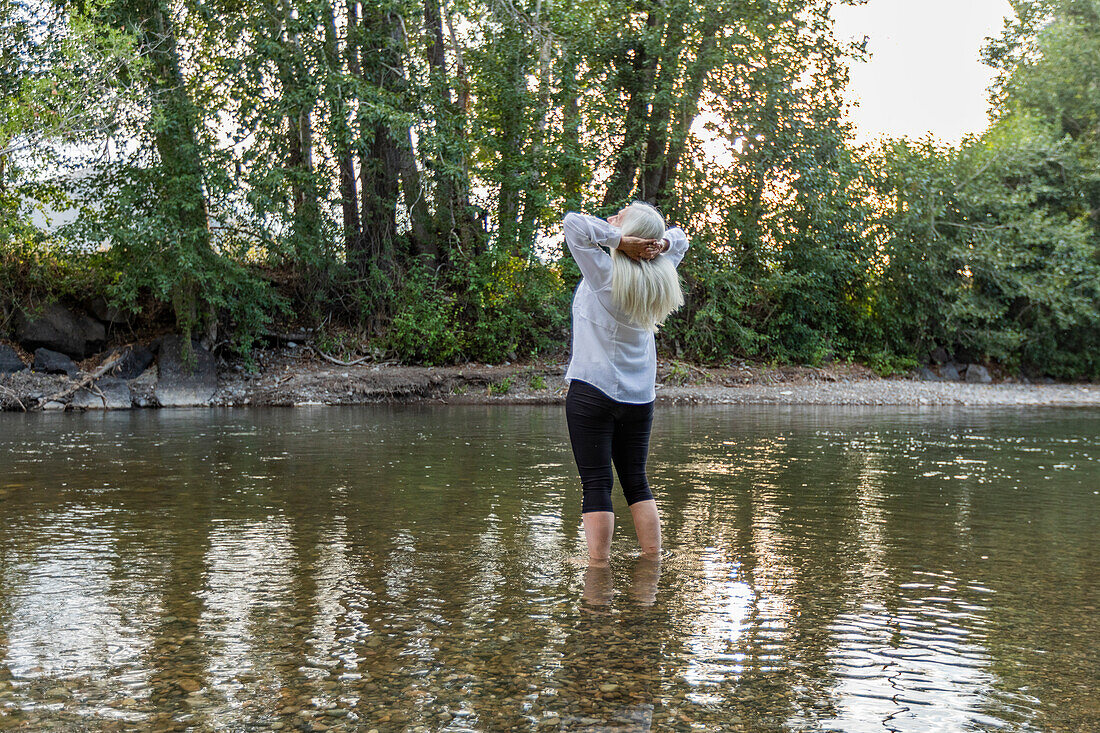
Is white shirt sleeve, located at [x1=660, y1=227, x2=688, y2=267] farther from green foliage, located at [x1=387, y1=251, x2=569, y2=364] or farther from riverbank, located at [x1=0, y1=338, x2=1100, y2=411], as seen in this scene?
green foliage, located at [x1=387, y1=251, x2=569, y2=364]

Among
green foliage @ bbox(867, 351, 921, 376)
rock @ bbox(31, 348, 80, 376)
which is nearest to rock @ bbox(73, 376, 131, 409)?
rock @ bbox(31, 348, 80, 376)

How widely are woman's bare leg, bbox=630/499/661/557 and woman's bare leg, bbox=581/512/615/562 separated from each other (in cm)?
24

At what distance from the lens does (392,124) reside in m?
20.0

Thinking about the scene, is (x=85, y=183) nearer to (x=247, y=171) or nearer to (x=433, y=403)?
(x=247, y=171)

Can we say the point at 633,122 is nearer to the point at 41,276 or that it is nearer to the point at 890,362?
the point at 890,362

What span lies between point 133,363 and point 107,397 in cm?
144

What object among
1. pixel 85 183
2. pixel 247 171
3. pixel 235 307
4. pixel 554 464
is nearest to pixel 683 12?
pixel 247 171

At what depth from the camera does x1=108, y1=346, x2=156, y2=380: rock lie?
1948 centimetres

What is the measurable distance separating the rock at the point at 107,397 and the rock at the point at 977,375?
22.2 metres

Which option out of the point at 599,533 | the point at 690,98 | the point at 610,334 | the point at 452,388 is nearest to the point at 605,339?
the point at 610,334

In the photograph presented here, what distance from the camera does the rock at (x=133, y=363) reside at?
63.9 feet

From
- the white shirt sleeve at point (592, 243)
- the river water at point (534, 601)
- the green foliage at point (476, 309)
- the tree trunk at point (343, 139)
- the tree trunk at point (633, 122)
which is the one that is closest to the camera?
the river water at point (534, 601)

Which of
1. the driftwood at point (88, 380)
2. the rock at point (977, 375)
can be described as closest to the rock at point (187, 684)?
the driftwood at point (88, 380)

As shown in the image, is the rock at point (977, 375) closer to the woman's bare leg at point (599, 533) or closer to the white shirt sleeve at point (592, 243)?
the woman's bare leg at point (599, 533)
